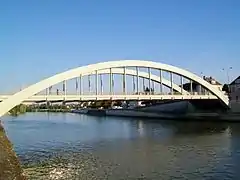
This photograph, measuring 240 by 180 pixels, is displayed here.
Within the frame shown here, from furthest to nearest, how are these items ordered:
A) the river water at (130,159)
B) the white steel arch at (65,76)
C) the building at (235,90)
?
the building at (235,90) < the white steel arch at (65,76) < the river water at (130,159)

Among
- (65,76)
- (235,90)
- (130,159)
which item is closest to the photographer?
(130,159)

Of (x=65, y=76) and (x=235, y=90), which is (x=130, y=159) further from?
(x=235, y=90)

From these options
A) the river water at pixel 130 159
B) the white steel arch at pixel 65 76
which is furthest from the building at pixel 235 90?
the river water at pixel 130 159

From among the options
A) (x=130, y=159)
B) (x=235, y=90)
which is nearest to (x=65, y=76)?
(x=130, y=159)

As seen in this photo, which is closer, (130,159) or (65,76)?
(130,159)

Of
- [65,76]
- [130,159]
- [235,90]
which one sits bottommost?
[130,159]

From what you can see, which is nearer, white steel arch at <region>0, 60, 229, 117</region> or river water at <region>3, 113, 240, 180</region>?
river water at <region>3, 113, 240, 180</region>

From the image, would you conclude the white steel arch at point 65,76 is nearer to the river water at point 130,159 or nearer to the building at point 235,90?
the river water at point 130,159

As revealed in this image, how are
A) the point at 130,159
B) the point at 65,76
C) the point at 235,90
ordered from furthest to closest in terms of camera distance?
1. the point at 235,90
2. the point at 65,76
3. the point at 130,159

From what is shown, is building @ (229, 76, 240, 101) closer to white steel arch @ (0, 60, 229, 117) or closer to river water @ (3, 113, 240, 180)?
white steel arch @ (0, 60, 229, 117)

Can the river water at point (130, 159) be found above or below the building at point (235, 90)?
below

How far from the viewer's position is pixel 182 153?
19.0 meters

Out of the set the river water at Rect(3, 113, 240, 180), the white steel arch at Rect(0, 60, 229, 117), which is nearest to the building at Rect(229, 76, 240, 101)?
the white steel arch at Rect(0, 60, 229, 117)

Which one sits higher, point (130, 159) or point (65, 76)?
point (65, 76)
